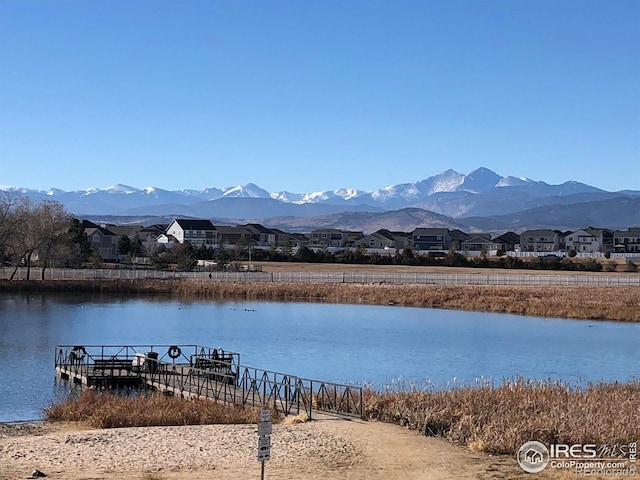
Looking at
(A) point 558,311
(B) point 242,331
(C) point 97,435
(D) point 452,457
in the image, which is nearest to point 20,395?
(C) point 97,435

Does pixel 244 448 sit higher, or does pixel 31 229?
pixel 31 229

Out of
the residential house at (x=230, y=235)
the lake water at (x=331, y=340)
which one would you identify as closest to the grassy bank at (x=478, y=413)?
the lake water at (x=331, y=340)

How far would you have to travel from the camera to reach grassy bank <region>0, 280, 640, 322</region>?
66312 millimetres

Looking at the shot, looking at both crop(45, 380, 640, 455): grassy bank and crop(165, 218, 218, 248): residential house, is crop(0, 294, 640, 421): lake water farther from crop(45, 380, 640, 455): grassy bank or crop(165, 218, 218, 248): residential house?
crop(165, 218, 218, 248): residential house

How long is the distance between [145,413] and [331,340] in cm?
2489

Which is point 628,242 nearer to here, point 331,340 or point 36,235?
point 36,235

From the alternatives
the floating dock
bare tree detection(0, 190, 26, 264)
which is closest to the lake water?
the floating dock

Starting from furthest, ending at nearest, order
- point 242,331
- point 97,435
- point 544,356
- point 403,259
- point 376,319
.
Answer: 1. point 403,259
2. point 376,319
3. point 242,331
4. point 544,356
5. point 97,435

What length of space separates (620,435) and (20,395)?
63.1ft

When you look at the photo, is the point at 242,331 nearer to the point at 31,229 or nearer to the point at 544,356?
the point at 544,356

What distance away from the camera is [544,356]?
41438mm

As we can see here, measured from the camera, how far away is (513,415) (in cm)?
2034

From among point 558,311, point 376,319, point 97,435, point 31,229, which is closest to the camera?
point 97,435

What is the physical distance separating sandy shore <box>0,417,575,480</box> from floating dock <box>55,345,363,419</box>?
119 inches
